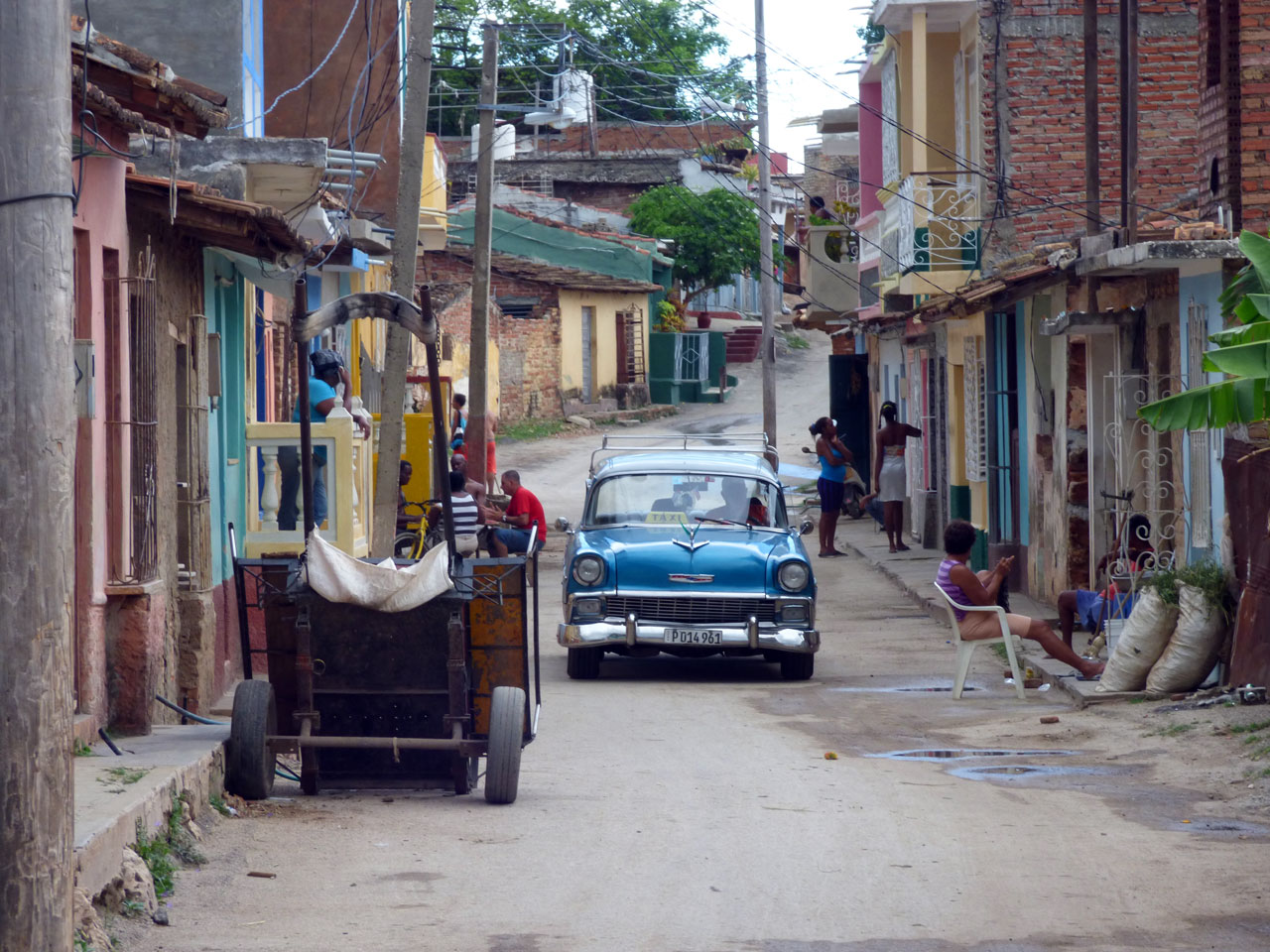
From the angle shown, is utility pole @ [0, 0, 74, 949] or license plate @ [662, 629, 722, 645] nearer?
utility pole @ [0, 0, 74, 949]

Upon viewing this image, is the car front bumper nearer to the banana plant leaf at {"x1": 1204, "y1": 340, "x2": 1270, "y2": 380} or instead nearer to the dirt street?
the dirt street

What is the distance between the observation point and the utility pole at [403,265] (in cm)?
1500

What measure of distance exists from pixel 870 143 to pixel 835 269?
120 inches

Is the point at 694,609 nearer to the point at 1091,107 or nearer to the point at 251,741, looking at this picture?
the point at 251,741

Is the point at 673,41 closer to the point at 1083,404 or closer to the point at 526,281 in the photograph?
the point at 526,281

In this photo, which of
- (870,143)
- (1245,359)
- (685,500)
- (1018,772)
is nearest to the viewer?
(1245,359)

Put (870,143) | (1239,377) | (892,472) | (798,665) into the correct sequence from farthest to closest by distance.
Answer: (870,143) → (892,472) → (798,665) → (1239,377)

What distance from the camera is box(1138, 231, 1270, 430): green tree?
8359mm

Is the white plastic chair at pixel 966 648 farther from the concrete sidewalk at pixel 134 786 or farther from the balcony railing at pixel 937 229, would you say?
the balcony railing at pixel 937 229

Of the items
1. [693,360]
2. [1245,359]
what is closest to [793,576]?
[1245,359]

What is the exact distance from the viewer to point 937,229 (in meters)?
21.2

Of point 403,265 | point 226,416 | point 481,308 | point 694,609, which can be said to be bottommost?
point 694,609

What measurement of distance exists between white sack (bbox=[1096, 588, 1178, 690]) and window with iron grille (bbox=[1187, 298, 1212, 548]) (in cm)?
123

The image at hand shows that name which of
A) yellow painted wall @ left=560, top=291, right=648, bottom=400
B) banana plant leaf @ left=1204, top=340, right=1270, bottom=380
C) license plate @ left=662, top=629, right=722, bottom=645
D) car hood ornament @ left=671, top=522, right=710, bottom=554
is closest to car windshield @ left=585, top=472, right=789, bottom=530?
car hood ornament @ left=671, top=522, right=710, bottom=554
